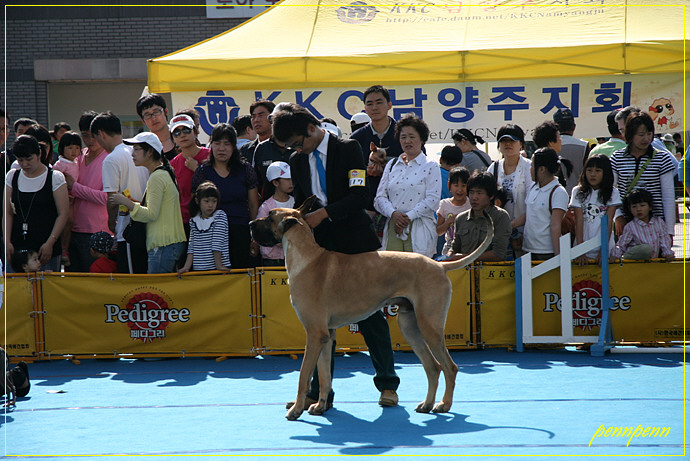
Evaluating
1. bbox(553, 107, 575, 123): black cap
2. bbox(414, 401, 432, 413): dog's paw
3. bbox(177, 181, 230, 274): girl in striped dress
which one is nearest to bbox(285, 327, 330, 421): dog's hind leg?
bbox(414, 401, 432, 413): dog's paw

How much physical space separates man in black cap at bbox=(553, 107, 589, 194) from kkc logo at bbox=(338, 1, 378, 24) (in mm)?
3004

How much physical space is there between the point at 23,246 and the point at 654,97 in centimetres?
743

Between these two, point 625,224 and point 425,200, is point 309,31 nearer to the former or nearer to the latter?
point 425,200

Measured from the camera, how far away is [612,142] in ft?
29.2

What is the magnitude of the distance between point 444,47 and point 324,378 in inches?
217

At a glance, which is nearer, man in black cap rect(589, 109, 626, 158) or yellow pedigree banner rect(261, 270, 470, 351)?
yellow pedigree banner rect(261, 270, 470, 351)

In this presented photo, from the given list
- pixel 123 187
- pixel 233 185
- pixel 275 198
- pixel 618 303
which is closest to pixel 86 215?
pixel 123 187

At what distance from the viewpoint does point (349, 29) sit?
10.5 meters

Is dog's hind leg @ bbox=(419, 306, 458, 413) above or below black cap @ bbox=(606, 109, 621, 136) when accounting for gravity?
below

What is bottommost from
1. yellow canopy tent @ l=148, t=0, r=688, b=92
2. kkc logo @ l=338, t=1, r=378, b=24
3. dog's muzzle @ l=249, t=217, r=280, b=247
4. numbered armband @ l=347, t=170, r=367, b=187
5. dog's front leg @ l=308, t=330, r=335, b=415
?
dog's front leg @ l=308, t=330, r=335, b=415

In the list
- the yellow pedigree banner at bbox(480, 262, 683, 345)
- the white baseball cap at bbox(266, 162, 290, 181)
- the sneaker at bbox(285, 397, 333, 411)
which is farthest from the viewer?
the yellow pedigree banner at bbox(480, 262, 683, 345)

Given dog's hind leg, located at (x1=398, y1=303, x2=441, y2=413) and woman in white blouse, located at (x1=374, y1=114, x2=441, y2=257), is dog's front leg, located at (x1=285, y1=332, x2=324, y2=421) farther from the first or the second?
woman in white blouse, located at (x1=374, y1=114, x2=441, y2=257)

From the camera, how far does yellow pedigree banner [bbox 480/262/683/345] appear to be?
25.4 ft

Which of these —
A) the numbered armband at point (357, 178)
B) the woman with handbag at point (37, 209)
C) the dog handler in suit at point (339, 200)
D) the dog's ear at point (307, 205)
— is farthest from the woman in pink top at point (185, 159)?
the numbered armband at point (357, 178)
